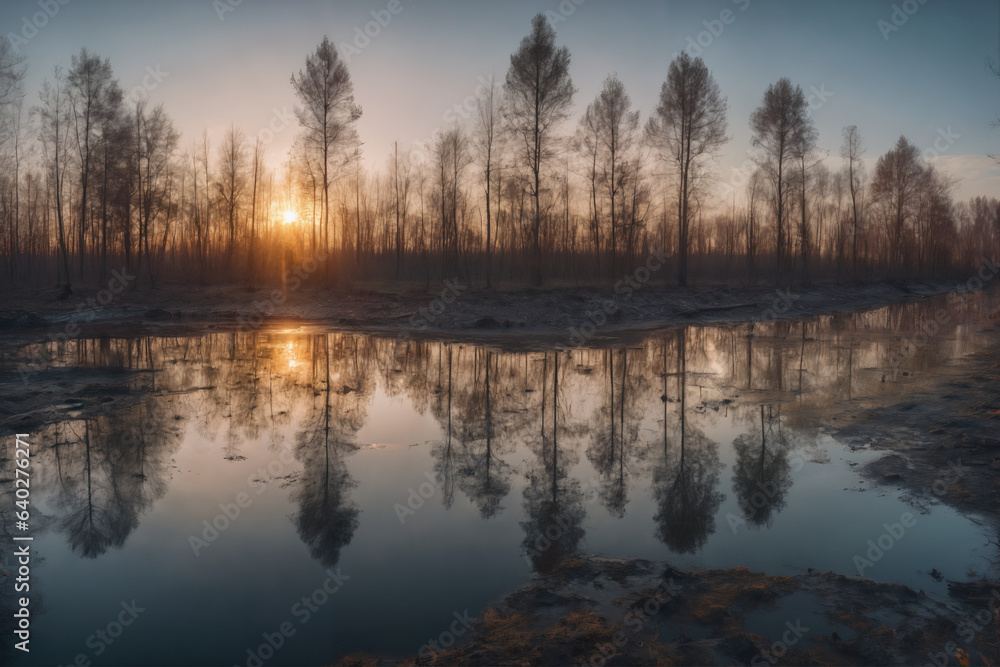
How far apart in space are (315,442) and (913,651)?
6.88 meters

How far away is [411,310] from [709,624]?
24054 mm

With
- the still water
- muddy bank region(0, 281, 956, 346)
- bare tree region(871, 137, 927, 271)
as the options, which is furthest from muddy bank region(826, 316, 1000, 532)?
bare tree region(871, 137, 927, 271)

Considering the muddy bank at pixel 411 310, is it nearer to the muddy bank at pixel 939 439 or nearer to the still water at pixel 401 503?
the still water at pixel 401 503

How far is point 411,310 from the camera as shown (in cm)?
2691

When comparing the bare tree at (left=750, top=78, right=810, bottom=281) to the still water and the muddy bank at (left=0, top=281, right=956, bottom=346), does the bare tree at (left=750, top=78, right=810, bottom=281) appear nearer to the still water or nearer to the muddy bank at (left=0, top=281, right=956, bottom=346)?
the muddy bank at (left=0, top=281, right=956, bottom=346)

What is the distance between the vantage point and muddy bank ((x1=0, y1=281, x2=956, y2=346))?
22.1 metres

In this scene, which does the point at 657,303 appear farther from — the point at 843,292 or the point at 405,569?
the point at 405,569

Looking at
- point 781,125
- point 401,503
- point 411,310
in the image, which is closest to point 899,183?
point 781,125

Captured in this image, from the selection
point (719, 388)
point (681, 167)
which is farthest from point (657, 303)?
point (719, 388)

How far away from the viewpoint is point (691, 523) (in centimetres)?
538

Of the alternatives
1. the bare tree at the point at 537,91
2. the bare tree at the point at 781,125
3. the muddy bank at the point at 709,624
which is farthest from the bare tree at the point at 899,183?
the muddy bank at the point at 709,624

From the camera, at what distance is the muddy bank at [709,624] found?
3.43m

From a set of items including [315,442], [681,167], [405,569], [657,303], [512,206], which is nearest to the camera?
[405,569]

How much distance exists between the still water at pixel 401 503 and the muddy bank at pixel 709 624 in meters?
0.25
